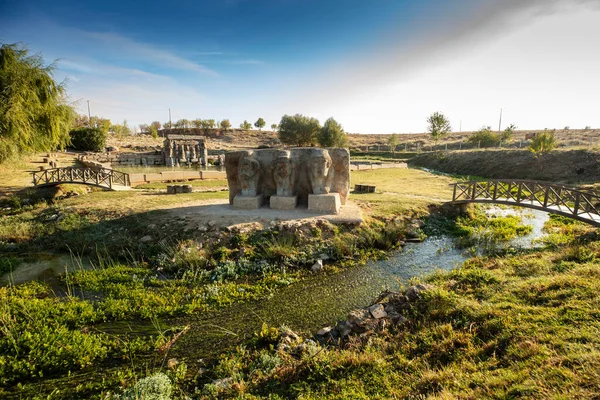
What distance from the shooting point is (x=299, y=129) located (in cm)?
5003

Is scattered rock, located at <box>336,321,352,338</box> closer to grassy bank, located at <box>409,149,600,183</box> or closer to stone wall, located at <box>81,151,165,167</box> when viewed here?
grassy bank, located at <box>409,149,600,183</box>

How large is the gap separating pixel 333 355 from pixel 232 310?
269 centimetres

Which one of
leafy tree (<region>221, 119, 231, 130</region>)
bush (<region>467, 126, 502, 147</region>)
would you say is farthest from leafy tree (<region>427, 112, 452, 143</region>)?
leafy tree (<region>221, 119, 231, 130</region>)

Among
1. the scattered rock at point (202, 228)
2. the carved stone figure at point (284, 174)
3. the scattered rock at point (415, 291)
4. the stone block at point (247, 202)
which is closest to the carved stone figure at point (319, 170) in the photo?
the carved stone figure at point (284, 174)

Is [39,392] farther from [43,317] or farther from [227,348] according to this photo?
[227,348]

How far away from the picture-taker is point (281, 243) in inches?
338

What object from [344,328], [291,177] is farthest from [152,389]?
[291,177]

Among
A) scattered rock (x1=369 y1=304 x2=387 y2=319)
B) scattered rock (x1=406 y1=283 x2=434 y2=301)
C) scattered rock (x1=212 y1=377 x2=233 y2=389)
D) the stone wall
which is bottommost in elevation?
scattered rock (x1=212 y1=377 x2=233 y2=389)

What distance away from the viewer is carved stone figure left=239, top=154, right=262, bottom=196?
35.8 feet

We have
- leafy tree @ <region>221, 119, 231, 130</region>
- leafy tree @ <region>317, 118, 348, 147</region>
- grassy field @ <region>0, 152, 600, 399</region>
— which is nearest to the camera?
grassy field @ <region>0, 152, 600, 399</region>

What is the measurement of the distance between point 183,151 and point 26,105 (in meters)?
26.3

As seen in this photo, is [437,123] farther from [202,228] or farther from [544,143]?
[202,228]

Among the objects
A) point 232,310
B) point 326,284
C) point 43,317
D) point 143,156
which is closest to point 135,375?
point 232,310

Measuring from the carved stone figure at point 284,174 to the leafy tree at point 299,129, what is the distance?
40.0m
